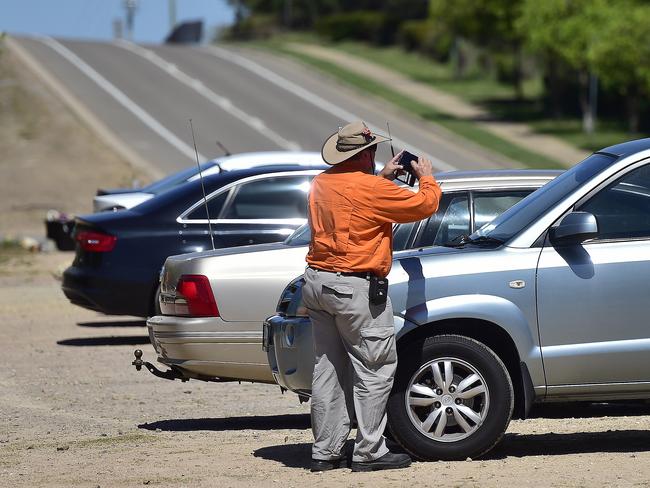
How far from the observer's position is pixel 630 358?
7.24m

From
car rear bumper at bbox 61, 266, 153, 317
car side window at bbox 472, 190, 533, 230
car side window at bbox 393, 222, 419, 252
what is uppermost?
car side window at bbox 472, 190, 533, 230

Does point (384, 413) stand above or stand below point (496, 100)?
above

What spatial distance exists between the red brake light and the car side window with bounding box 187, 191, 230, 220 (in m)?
3.71

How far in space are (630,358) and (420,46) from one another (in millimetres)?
67319

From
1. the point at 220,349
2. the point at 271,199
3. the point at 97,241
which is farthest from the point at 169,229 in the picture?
the point at 220,349

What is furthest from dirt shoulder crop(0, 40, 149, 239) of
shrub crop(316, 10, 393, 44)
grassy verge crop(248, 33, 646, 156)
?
shrub crop(316, 10, 393, 44)

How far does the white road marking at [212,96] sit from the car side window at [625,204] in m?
32.9

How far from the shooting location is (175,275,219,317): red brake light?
29.0ft

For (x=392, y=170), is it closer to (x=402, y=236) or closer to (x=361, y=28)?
(x=402, y=236)

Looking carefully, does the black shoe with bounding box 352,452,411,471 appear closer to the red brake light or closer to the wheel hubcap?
the wheel hubcap

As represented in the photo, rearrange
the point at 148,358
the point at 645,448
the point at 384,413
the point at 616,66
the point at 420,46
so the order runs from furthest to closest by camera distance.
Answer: the point at 420,46
the point at 616,66
the point at 148,358
the point at 645,448
the point at 384,413

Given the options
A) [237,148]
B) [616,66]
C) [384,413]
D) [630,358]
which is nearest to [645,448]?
[630,358]

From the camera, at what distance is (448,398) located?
7.19 meters

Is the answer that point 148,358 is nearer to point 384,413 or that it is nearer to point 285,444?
point 285,444
